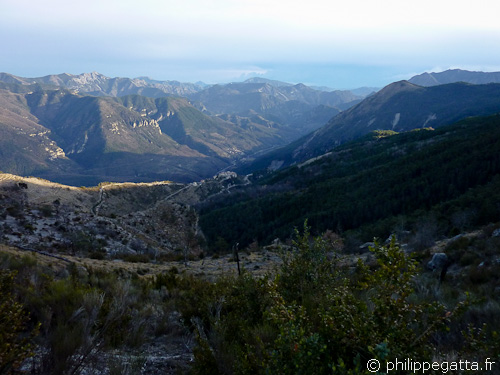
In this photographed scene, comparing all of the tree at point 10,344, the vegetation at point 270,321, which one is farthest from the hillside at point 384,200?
the tree at point 10,344

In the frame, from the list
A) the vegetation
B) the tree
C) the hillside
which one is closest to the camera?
the vegetation

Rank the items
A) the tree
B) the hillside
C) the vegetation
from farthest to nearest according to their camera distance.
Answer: the hillside < the tree < the vegetation

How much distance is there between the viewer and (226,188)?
139125mm

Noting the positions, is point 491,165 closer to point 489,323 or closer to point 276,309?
point 489,323

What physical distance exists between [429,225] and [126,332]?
1382 inches

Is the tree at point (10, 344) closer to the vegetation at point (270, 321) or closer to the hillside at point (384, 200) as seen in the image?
the vegetation at point (270, 321)

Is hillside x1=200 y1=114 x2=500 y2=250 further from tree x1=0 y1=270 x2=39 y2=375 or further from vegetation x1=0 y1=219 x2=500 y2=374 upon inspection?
tree x1=0 y1=270 x2=39 y2=375

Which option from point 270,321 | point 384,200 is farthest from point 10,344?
point 384,200

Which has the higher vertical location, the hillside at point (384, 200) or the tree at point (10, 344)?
the tree at point (10, 344)

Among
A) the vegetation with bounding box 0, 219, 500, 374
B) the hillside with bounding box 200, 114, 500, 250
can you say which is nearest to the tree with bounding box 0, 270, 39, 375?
the vegetation with bounding box 0, 219, 500, 374

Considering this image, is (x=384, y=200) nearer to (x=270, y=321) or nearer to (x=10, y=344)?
→ (x=270, y=321)

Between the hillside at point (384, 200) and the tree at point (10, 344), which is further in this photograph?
the hillside at point (384, 200)

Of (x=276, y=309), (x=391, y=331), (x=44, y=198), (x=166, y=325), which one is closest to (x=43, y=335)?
(x=166, y=325)

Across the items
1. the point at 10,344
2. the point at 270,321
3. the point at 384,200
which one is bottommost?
the point at 384,200
